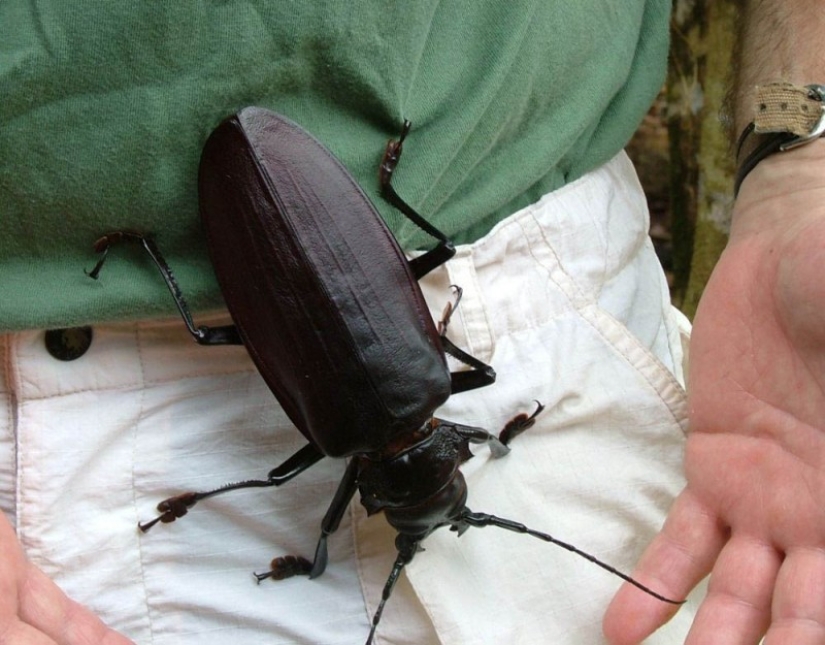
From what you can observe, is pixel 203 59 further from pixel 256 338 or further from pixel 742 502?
pixel 742 502

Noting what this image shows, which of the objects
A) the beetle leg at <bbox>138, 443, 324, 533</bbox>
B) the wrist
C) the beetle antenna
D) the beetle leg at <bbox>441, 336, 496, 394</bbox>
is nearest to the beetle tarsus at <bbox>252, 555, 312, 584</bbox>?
the beetle leg at <bbox>138, 443, 324, 533</bbox>

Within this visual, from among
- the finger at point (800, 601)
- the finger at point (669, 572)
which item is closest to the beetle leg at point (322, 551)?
the finger at point (669, 572)

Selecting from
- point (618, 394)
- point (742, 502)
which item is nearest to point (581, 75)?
point (618, 394)

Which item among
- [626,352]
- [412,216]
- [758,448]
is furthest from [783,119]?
[412,216]

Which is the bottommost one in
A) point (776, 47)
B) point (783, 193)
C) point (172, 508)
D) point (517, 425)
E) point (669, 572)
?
point (172, 508)

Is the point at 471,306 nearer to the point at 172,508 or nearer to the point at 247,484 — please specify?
the point at 247,484

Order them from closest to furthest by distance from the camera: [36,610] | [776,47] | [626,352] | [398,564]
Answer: [36,610] < [398,564] < [626,352] < [776,47]

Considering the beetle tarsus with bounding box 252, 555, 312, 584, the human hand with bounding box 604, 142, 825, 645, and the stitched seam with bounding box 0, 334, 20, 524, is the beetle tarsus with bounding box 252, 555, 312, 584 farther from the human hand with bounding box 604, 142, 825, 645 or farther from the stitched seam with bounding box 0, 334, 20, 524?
the human hand with bounding box 604, 142, 825, 645
